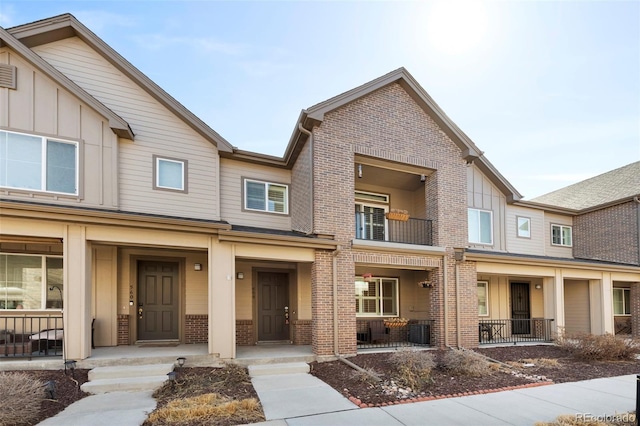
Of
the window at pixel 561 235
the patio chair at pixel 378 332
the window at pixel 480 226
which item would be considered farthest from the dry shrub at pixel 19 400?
the window at pixel 561 235

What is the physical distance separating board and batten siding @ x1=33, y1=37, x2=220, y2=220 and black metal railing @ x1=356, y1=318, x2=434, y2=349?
20.4 feet

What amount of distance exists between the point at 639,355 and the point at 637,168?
11867mm

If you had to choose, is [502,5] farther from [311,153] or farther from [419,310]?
[419,310]

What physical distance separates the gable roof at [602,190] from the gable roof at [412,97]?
7902mm

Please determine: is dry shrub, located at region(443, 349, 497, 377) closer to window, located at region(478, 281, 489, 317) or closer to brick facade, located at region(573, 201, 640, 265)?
window, located at region(478, 281, 489, 317)

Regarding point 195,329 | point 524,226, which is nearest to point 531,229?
point 524,226

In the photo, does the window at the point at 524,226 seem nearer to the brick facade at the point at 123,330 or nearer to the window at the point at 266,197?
the window at the point at 266,197

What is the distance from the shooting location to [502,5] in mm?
11594

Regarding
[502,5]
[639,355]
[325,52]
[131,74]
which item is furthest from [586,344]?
[131,74]

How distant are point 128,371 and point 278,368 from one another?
3130 millimetres

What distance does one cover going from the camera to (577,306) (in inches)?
639

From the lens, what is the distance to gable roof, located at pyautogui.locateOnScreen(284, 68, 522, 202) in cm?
1059

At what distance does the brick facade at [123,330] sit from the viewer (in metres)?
10.5

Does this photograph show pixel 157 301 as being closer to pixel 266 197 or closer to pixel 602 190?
pixel 266 197
